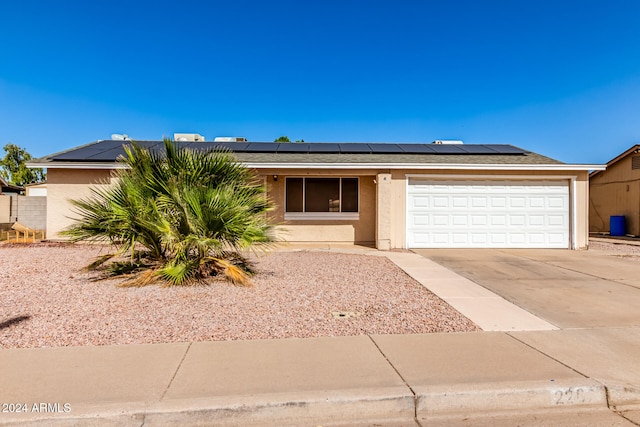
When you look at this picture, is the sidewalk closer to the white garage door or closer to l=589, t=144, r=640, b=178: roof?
the white garage door

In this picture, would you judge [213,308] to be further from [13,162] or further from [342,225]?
[13,162]

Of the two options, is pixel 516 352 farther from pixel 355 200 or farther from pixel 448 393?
pixel 355 200

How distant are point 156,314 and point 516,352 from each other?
4.73m

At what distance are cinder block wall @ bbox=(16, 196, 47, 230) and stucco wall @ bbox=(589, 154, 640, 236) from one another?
2847 centimetres

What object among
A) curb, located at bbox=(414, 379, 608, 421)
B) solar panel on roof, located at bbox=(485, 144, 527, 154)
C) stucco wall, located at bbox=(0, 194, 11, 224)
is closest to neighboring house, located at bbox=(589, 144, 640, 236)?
solar panel on roof, located at bbox=(485, 144, 527, 154)

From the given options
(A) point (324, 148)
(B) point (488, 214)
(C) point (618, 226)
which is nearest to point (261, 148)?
(A) point (324, 148)

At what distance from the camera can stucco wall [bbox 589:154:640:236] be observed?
20281mm

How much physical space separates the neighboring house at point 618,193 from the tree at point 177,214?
69.1 feet

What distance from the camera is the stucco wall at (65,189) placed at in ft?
45.2

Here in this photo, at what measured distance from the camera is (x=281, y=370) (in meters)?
3.92

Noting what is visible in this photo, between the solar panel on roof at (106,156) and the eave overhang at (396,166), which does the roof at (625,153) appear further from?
the solar panel on roof at (106,156)

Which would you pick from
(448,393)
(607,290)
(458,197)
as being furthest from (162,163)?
(458,197)

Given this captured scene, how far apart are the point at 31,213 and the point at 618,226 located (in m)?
28.8

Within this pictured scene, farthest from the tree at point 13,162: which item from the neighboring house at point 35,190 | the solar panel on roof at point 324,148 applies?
the solar panel on roof at point 324,148
